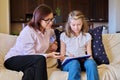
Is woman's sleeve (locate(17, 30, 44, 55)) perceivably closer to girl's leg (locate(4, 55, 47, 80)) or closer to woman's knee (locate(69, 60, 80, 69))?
girl's leg (locate(4, 55, 47, 80))

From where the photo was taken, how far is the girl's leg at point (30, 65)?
6.96ft

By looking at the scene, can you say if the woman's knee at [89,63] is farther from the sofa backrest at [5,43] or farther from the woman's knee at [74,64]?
the sofa backrest at [5,43]

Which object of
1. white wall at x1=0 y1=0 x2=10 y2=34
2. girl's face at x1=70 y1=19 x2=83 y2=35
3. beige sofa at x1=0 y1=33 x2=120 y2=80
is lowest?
beige sofa at x1=0 y1=33 x2=120 y2=80

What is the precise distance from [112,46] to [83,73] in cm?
75

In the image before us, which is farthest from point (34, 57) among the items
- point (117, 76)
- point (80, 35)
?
point (117, 76)

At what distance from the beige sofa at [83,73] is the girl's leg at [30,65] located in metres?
0.07

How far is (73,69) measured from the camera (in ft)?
7.09

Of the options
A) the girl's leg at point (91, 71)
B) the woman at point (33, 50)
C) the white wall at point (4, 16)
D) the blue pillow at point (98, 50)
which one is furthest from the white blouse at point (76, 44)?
the white wall at point (4, 16)

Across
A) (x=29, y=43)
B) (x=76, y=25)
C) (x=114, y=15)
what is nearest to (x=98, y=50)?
(x=76, y=25)

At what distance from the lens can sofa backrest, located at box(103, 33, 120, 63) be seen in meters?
2.76

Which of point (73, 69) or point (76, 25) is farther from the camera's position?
point (76, 25)

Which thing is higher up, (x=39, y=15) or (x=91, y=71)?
(x=39, y=15)

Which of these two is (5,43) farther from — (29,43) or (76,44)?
(76,44)

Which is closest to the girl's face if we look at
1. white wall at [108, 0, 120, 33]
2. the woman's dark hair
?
the woman's dark hair
